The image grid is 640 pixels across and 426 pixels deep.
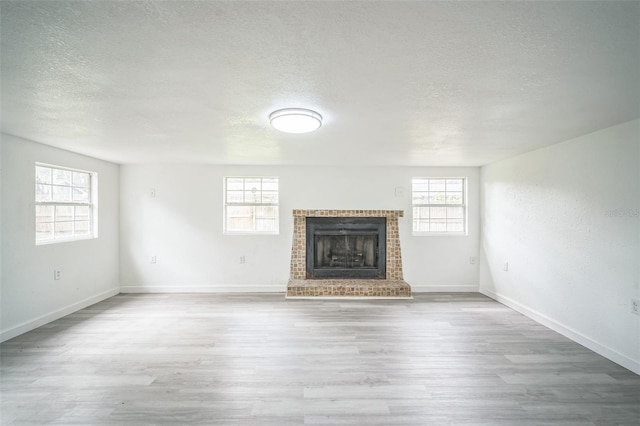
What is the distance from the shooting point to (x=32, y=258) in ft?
10.8

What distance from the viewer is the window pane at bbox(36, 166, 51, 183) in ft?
11.3

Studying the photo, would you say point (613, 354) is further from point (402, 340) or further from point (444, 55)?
point (444, 55)

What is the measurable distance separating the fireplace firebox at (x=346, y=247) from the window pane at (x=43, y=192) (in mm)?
3395

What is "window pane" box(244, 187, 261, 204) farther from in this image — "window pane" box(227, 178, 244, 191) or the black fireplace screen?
the black fireplace screen

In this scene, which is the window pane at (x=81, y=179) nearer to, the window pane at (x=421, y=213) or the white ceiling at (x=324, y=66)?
the white ceiling at (x=324, y=66)

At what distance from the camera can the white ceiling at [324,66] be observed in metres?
1.14

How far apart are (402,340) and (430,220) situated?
8.49 feet

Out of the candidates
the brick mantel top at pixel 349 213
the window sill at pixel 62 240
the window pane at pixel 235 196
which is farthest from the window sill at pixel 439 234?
the window sill at pixel 62 240

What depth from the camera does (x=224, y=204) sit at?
496 centimetres

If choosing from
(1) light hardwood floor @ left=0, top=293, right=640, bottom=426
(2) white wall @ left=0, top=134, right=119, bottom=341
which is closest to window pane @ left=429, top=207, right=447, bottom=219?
(1) light hardwood floor @ left=0, top=293, right=640, bottom=426

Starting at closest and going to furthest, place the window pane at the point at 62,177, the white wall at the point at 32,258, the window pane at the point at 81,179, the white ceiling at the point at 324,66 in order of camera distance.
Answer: the white ceiling at the point at 324,66
the white wall at the point at 32,258
the window pane at the point at 62,177
the window pane at the point at 81,179

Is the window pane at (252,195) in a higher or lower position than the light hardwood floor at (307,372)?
higher

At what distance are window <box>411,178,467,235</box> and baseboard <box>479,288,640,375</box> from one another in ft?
4.28

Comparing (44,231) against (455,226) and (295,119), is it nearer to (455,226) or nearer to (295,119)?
(295,119)
